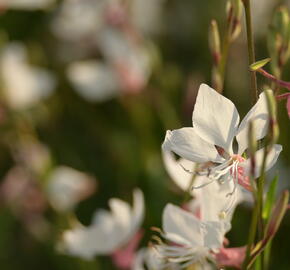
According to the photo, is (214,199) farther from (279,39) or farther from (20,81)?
Answer: (20,81)

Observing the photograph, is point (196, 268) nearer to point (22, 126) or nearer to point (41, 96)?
point (22, 126)

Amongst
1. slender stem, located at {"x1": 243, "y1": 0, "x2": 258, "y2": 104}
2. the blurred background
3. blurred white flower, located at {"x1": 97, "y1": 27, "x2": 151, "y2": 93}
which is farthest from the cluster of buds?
blurred white flower, located at {"x1": 97, "y1": 27, "x2": 151, "y2": 93}

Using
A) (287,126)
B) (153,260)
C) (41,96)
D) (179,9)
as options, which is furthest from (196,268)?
(179,9)

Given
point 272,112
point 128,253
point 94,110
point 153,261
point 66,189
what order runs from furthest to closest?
point 94,110 < point 66,189 < point 128,253 < point 153,261 < point 272,112

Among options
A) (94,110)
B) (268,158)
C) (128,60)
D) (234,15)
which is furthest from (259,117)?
(94,110)

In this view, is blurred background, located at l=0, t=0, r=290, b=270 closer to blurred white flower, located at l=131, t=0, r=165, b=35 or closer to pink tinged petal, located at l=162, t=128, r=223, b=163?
blurred white flower, located at l=131, t=0, r=165, b=35

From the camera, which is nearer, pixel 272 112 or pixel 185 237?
pixel 272 112
